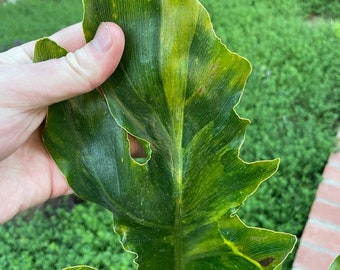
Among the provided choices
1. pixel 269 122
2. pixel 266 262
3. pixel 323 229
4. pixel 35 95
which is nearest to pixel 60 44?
pixel 35 95

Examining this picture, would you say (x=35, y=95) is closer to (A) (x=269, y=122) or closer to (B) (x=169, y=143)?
(B) (x=169, y=143)

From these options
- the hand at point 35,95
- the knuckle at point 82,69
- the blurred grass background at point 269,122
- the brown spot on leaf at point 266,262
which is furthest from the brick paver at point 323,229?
the knuckle at point 82,69

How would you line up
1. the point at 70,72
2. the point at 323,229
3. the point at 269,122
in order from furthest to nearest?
the point at 269,122, the point at 323,229, the point at 70,72

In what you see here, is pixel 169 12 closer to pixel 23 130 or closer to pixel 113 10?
pixel 113 10

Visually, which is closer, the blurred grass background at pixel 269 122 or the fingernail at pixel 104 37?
the fingernail at pixel 104 37

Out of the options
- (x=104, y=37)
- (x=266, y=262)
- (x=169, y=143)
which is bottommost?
(x=266, y=262)

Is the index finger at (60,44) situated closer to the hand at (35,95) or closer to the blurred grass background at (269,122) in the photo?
the hand at (35,95)

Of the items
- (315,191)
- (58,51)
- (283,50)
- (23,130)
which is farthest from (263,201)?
(58,51)
